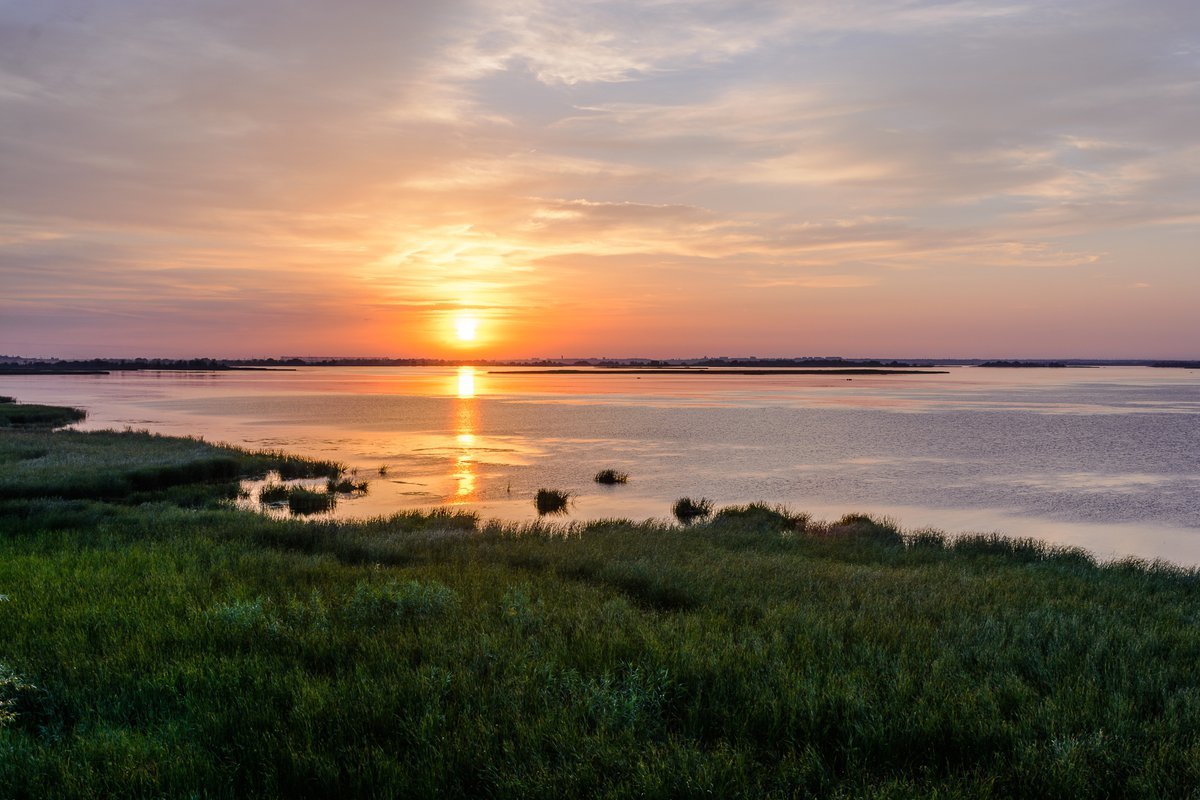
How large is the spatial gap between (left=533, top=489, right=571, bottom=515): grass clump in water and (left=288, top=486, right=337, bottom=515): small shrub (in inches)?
349

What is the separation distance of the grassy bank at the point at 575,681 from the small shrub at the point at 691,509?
15859 mm

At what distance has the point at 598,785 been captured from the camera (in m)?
5.67

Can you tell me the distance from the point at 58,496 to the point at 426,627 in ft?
81.3

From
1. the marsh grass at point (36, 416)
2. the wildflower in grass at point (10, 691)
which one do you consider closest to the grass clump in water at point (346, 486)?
the wildflower in grass at point (10, 691)

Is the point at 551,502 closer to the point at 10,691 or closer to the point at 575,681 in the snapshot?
the point at 575,681

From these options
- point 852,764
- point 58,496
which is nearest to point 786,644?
point 852,764

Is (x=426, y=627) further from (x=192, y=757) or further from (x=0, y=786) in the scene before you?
(x=0, y=786)

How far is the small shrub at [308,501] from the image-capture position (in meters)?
30.6

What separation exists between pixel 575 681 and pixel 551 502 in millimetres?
25707

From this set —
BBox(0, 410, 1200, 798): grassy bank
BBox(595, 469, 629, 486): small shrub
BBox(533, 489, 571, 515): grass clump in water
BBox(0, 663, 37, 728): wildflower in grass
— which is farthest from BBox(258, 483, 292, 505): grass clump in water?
BBox(0, 663, 37, 728): wildflower in grass

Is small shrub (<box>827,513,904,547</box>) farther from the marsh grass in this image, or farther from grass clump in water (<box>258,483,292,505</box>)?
the marsh grass

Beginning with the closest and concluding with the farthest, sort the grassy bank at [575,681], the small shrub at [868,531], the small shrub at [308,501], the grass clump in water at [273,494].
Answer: the grassy bank at [575,681], the small shrub at [868,531], the small shrub at [308,501], the grass clump in water at [273,494]

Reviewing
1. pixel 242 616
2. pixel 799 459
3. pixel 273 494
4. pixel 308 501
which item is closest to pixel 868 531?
pixel 242 616

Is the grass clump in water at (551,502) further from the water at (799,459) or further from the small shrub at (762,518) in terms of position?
the small shrub at (762,518)
